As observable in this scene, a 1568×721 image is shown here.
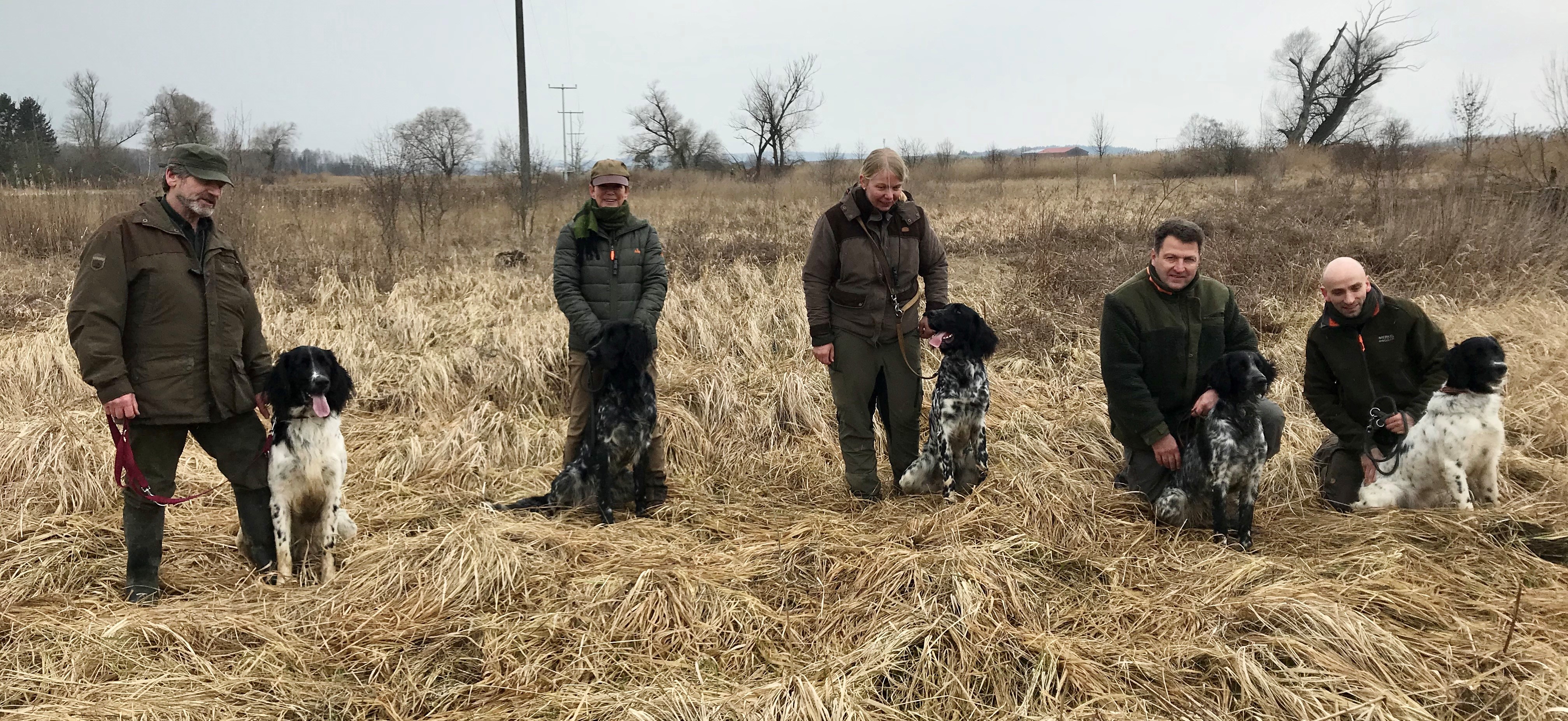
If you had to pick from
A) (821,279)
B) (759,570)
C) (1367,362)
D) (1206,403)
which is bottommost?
(759,570)

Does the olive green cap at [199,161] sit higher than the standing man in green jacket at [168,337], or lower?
higher

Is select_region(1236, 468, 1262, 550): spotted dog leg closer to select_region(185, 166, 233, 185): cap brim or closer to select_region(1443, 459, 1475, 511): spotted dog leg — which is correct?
select_region(1443, 459, 1475, 511): spotted dog leg

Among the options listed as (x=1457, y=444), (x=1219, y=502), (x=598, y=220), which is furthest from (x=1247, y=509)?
(x=598, y=220)

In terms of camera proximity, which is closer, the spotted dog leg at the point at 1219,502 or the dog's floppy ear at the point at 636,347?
the spotted dog leg at the point at 1219,502

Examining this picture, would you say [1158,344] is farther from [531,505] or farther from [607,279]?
[531,505]

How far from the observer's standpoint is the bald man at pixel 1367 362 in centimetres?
376

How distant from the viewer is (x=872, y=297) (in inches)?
155

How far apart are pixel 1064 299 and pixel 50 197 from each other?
12.1 m

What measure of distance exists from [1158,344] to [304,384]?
353 centimetres

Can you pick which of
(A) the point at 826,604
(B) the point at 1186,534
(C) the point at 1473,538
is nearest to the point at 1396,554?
(C) the point at 1473,538

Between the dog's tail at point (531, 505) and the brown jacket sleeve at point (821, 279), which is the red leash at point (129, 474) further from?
Result: the brown jacket sleeve at point (821, 279)

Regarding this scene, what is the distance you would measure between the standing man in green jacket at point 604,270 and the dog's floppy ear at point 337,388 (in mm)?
1017

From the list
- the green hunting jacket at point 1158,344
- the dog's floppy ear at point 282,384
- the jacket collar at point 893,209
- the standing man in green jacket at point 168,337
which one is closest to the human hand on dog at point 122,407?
the standing man in green jacket at point 168,337

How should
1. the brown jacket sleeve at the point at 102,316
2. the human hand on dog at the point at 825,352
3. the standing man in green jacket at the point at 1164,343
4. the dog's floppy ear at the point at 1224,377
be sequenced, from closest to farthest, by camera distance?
the brown jacket sleeve at the point at 102,316
the dog's floppy ear at the point at 1224,377
the standing man in green jacket at the point at 1164,343
the human hand on dog at the point at 825,352
